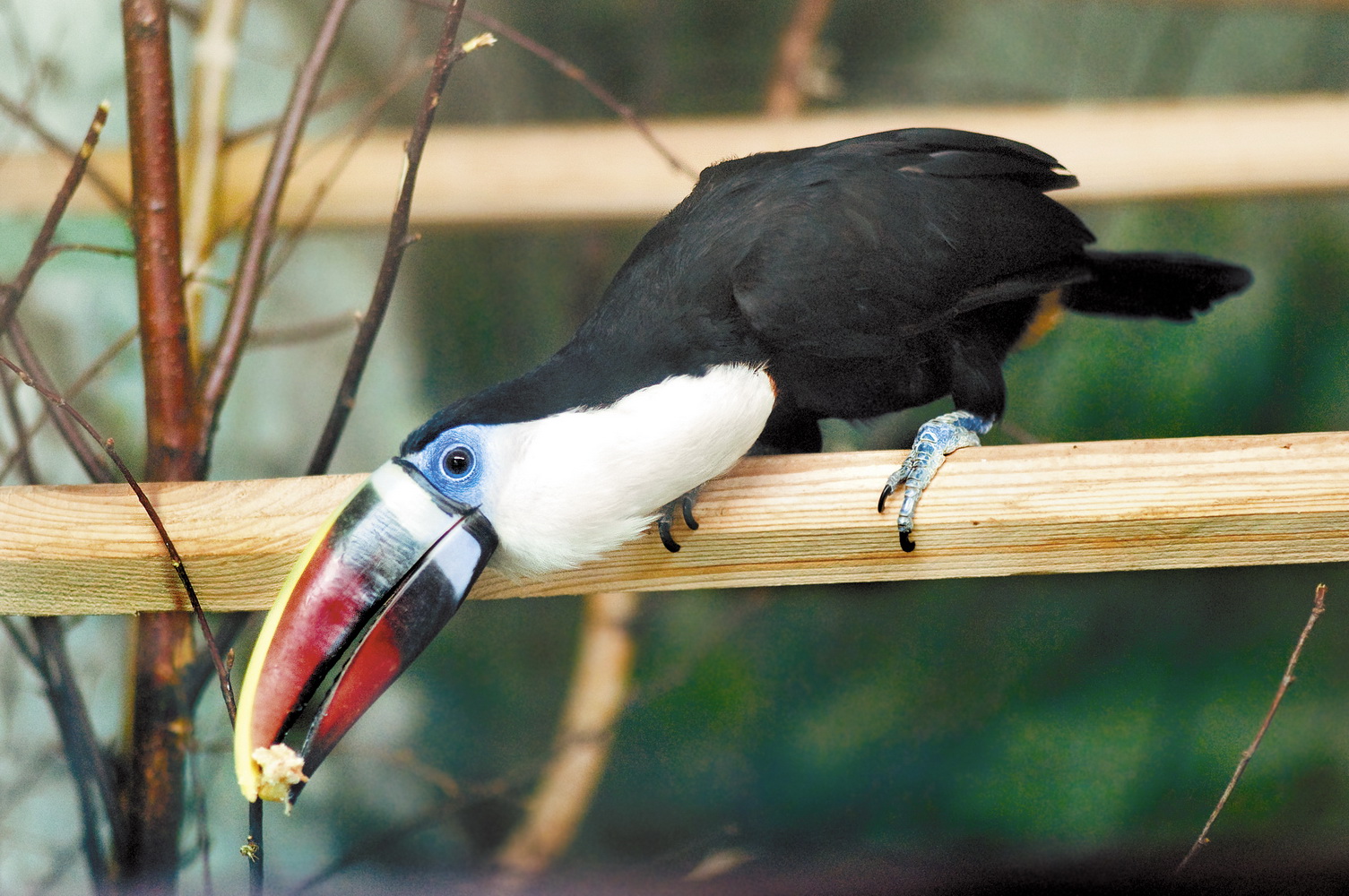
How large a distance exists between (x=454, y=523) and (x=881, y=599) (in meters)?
1.00

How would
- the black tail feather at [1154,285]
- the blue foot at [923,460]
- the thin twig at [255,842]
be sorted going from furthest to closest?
the black tail feather at [1154,285], the blue foot at [923,460], the thin twig at [255,842]

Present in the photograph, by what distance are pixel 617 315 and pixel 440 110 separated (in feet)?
2.79

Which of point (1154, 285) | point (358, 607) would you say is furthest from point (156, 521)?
point (1154, 285)

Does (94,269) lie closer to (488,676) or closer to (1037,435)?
(488,676)

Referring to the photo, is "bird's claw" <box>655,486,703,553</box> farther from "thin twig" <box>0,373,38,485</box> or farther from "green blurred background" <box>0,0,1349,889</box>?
"green blurred background" <box>0,0,1349,889</box>

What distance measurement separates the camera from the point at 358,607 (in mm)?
608

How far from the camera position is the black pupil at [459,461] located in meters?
0.66

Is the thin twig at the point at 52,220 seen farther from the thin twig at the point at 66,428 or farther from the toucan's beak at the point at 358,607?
the toucan's beak at the point at 358,607

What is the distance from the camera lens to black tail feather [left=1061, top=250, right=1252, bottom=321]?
984 mm

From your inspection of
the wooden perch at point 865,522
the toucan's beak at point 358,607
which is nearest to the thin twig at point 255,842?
the toucan's beak at point 358,607

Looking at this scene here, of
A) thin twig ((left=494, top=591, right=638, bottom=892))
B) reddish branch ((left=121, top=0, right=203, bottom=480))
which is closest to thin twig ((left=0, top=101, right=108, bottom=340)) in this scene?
reddish branch ((left=121, top=0, right=203, bottom=480))

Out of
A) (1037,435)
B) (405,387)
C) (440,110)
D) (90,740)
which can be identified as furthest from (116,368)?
(1037,435)

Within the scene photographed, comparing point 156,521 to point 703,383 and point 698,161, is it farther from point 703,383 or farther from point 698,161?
point 698,161

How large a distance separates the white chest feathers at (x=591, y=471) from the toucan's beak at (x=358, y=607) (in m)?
0.03
